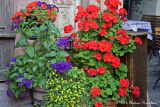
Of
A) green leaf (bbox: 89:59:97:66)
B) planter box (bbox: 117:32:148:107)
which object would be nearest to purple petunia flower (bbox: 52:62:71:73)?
green leaf (bbox: 89:59:97:66)

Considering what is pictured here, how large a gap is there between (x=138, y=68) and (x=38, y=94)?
1.48 metres

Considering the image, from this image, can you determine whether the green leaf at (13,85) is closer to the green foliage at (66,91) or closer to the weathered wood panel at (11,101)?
→ the weathered wood panel at (11,101)

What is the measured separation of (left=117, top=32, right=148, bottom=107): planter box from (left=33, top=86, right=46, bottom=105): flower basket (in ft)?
4.01

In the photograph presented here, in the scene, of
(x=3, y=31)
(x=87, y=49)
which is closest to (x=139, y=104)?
(x=87, y=49)

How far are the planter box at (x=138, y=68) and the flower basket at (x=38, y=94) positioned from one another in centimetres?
122

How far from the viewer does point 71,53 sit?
144 inches

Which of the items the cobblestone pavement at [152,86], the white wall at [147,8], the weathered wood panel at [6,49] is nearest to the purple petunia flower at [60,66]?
the weathered wood panel at [6,49]

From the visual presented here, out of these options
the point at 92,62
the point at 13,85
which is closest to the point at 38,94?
the point at 13,85

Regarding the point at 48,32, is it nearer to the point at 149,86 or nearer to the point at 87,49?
the point at 87,49

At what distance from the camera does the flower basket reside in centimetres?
310

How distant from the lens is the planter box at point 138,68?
11.1 feet

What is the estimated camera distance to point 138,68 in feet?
11.4

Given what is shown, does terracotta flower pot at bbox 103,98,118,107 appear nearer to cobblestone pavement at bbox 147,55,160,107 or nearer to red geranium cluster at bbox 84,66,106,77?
red geranium cluster at bbox 84,66,106,77

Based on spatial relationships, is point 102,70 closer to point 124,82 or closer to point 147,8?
point 124,82
